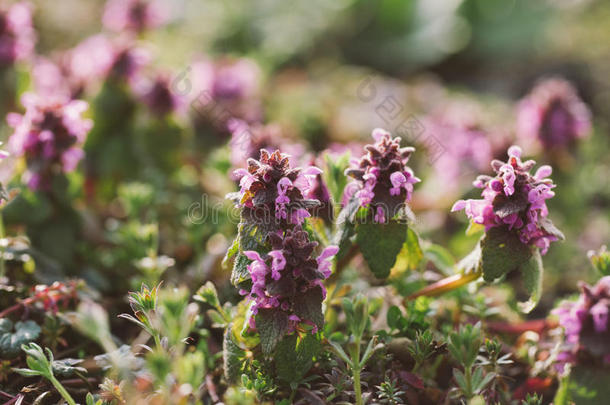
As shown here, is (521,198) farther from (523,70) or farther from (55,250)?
(523,70)

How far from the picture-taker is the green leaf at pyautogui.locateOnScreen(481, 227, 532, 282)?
1.63m

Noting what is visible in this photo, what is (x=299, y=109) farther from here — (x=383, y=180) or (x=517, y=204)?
(x=517, y=204)

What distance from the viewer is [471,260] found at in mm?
1782

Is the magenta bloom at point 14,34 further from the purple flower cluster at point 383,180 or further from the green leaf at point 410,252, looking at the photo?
the green leaf at point 410,252

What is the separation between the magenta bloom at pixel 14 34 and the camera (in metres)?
3.02

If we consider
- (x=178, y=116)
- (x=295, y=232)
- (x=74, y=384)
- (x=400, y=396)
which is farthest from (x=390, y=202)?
(x=178, y=116)

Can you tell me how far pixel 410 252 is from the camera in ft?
6.09

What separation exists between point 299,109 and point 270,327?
2.60 metres

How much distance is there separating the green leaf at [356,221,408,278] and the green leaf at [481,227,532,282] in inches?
9.7

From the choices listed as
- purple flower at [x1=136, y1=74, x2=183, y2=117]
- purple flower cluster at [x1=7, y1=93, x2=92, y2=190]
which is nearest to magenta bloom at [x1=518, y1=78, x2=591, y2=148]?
purple flower at [x1=136, y1=74, x2=183, y2=117]

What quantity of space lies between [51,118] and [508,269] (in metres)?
1.80

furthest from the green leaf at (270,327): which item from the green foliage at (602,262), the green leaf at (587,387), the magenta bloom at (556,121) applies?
the magenta bloom at (556,121)

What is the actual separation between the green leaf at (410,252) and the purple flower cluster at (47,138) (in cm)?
137

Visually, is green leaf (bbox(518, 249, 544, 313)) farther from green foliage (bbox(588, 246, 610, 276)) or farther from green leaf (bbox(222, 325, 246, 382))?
green leaf (bbox(222, 325, 246, 382))
